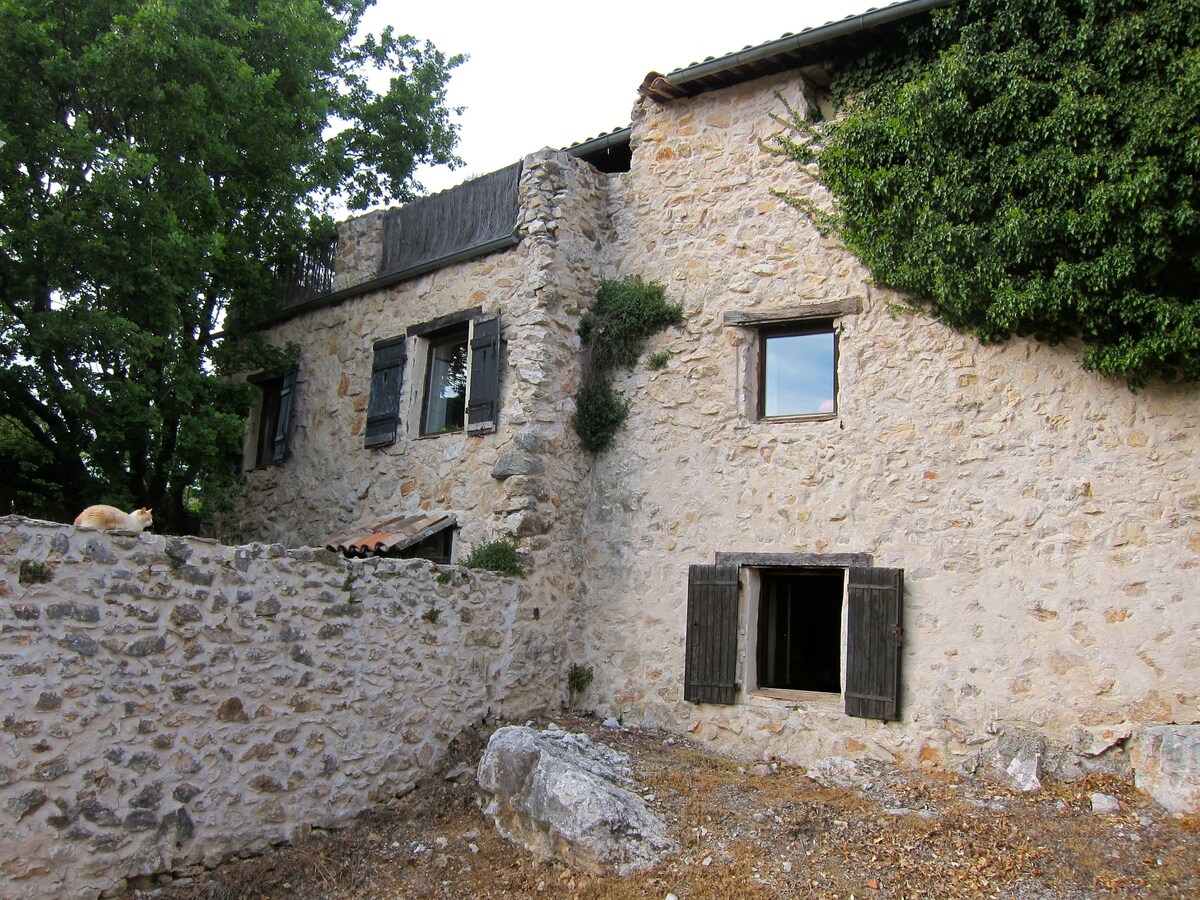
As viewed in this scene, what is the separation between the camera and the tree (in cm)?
864

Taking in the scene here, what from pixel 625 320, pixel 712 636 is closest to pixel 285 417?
pixel 625 320

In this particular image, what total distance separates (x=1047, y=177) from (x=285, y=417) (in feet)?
27.4

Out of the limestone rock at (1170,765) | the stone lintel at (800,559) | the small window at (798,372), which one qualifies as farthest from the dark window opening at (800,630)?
the limestone rock at (1170,765)

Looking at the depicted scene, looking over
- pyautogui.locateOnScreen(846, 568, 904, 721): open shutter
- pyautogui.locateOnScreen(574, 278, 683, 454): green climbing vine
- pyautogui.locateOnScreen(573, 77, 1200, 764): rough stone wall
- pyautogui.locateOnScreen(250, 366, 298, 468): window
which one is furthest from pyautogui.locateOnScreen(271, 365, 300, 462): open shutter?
pyautogui.locateOnScreen(846, 568, 904, 721): open shutter

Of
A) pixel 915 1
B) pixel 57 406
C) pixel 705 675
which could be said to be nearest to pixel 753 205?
pixel 915 1

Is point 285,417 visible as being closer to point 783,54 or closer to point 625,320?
point 625,320

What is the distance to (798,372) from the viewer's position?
8531 mm

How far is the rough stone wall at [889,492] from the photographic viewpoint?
6867 millimetres

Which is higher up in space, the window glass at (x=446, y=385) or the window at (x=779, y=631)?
the window glass at (x=446, y=385)

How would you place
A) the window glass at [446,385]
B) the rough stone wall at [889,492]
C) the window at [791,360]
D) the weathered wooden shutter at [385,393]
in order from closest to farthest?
the rough stone wall at [889,492] → the window at [791,360] → the window glass at [446,385] → the weathered wooden shutter at [385,393]

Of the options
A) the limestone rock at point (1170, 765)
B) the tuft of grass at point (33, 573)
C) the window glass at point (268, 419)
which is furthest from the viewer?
the window glass at point (268, 419)

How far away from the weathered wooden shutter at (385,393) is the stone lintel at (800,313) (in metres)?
3.63

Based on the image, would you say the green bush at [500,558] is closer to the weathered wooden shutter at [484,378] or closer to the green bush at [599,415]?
the weathered wooden shutter at [484,378]

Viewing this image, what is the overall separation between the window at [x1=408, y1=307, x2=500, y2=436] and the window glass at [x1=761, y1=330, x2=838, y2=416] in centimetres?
260
